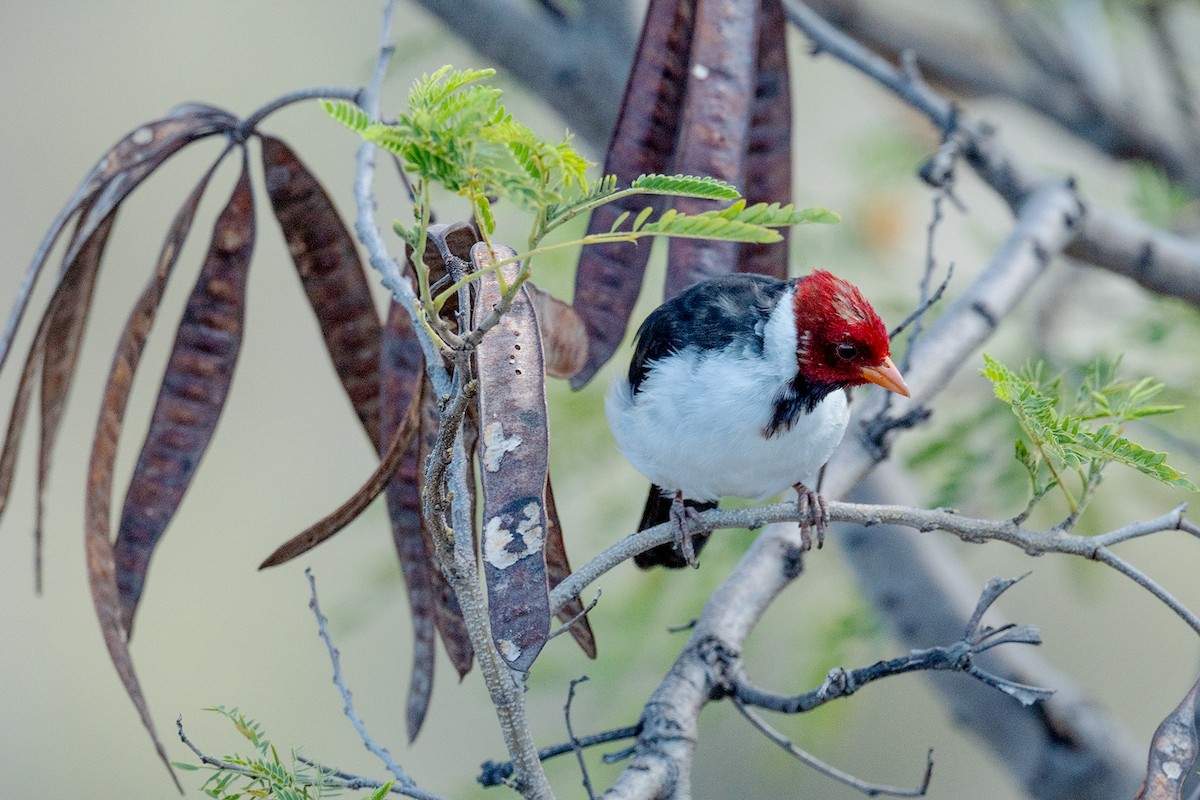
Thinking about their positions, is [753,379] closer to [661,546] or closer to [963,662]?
[661,546]

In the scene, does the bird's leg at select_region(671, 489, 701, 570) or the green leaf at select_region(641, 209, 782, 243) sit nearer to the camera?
the green leaf at select_region(641, 209, 782, 243)

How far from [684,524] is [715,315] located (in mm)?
312

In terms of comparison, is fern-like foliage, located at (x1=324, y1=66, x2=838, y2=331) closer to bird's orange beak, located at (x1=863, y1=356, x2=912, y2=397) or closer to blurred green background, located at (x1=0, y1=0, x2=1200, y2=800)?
bird's orange beak, located at (x1=863, y1=356, x2=912, y2=397)

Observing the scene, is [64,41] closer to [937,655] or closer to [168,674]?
[168,674]

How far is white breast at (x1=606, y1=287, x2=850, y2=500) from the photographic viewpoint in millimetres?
1354

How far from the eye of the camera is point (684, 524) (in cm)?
116

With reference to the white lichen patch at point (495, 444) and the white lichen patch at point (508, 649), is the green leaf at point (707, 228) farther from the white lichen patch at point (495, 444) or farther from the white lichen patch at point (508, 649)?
the white lichen patch at point (508, 649)

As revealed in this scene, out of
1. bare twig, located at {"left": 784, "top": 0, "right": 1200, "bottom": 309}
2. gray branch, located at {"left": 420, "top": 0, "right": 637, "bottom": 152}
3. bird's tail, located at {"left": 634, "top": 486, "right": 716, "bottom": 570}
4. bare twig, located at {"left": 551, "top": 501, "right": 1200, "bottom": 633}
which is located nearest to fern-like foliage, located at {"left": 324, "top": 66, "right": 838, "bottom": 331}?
bare twig, located at {"left": 551, "top": 501, "right": 1200, "bottom": 633}

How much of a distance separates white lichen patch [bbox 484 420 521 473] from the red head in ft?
1.94

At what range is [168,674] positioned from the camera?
3414 mm

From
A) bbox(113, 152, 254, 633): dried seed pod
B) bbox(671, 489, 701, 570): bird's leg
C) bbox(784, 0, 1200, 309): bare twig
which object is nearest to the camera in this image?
bbox(671, 489, 701, 570): bird's leg

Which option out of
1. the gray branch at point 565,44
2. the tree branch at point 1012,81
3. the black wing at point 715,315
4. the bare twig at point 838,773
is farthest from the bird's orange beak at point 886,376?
the tree branch at point 1012,81

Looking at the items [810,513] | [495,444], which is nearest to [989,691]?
[810,513]

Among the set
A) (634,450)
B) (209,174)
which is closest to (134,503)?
(209,174)
